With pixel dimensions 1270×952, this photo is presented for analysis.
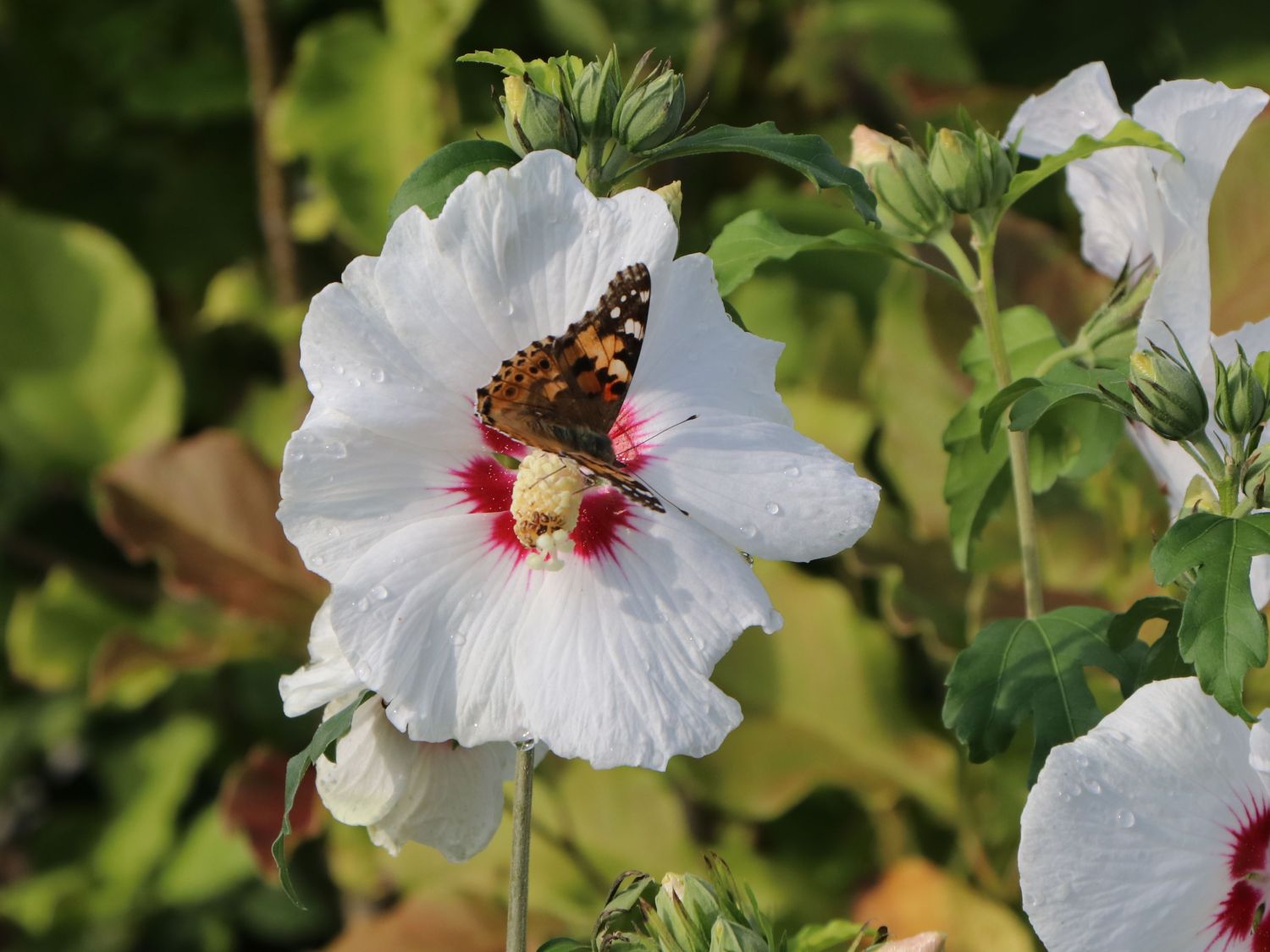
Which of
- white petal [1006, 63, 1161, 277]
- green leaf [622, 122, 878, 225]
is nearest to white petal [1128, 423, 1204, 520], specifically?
white petal [1006, 63, 1161, 277]

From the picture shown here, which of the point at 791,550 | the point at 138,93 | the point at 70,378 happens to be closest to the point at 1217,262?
the point at 791,550

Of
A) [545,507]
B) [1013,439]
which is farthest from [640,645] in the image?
[1013,439]

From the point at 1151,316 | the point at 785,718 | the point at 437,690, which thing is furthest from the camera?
the point at 785,718

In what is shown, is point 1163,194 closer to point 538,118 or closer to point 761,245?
point 761,245

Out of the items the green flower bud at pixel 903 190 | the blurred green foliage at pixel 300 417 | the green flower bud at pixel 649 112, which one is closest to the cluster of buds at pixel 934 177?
the green flower bud at pixel 903 190

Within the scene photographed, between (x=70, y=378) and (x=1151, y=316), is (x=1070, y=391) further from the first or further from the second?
(x=70, y=378)

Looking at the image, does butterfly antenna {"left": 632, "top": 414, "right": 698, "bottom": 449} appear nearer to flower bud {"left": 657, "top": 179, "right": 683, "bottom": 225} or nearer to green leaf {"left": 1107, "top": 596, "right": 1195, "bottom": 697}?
flower bud {"left": 657, "top": 179, "right": 683, "bottom": 225}
